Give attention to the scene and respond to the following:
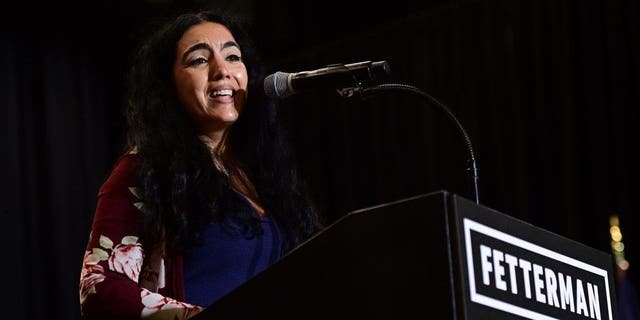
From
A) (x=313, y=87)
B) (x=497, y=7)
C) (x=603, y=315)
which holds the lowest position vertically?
(x=603, y=315)

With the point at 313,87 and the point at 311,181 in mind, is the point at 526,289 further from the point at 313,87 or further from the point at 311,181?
the point at 311,181

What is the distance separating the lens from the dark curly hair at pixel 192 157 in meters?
1.87

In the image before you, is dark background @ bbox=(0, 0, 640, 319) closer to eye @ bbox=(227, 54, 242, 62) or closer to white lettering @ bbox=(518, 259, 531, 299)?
eye @ bbox=(227, 54, 242, 62)

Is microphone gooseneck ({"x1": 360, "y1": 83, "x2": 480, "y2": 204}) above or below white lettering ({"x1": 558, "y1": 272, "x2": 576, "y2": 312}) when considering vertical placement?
above

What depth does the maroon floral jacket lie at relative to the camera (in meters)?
1.62

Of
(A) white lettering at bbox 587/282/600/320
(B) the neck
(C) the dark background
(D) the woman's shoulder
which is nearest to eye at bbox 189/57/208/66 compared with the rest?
(B) the neck

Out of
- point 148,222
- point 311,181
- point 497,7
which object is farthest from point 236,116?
point 311,181

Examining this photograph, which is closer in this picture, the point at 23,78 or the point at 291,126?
the point at 23,78

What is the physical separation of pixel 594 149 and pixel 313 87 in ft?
7.65

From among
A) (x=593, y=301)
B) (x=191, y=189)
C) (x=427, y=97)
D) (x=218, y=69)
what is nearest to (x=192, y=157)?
(x=191, y=189)

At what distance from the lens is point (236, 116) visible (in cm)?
204

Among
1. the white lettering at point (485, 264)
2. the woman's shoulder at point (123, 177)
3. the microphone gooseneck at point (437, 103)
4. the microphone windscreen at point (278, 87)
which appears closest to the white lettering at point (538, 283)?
the white lettering at point (485, 264)

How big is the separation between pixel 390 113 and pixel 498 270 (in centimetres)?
340

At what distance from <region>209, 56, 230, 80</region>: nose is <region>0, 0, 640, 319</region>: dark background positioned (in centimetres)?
163
